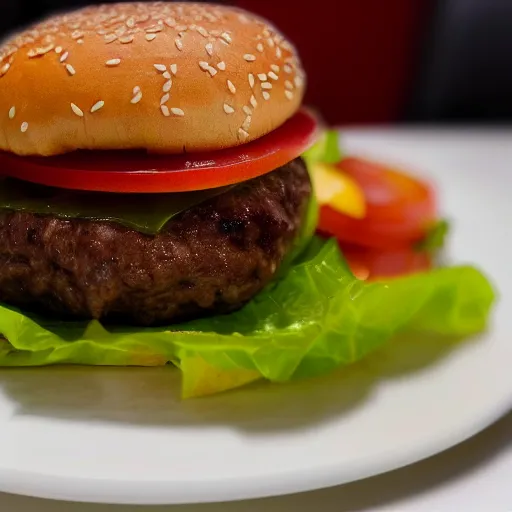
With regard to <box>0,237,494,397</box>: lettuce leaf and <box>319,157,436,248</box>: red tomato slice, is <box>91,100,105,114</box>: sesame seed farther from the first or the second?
<box>319,157,436,248</box>: red tomato slice

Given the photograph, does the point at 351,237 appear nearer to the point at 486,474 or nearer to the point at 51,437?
the point at 486,474

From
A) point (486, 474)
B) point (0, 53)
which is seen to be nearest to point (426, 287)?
point (486, 474)

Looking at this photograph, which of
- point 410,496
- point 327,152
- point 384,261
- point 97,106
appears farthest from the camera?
point 327,152

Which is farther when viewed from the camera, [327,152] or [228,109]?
[327,152]

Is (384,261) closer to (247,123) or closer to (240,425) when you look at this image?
(247,123)

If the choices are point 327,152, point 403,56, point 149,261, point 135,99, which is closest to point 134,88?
point 135,99

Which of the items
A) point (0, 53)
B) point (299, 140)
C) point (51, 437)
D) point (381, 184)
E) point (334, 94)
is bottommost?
point (334, 94)

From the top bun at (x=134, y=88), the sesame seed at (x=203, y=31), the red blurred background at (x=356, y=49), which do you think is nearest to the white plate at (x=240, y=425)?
the top bun at (x=134, y=88)

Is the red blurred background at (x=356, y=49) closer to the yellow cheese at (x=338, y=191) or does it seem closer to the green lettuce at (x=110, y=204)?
the yellow cheese at (x=338, y=191)
